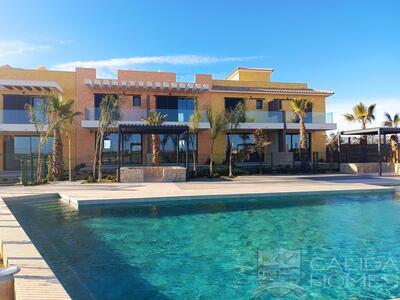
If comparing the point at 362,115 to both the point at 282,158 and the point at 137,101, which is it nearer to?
the point at 282,158

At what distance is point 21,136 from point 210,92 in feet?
46.8

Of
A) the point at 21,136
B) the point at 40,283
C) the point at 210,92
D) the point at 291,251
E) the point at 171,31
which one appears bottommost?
the point at 291,251

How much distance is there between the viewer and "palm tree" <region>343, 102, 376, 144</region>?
99.7ft

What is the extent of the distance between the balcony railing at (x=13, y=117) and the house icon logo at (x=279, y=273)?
19.6 m

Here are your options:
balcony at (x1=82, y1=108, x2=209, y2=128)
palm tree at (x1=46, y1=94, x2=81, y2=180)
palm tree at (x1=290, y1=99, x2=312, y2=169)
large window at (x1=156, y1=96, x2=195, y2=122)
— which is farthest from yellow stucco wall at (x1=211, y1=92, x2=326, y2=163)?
palm tree at (x1=46, y1=94, x2=81, y2=180)

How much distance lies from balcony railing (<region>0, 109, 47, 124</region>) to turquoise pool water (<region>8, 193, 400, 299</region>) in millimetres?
11762

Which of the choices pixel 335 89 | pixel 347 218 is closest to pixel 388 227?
pixel 347 218

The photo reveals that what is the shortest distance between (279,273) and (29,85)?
21.4m

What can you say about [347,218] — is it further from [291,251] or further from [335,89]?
[335,89]

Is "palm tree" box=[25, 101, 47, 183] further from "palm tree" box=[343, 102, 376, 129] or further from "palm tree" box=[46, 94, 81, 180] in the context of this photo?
"palm tree" box=[343, 102, 376, 129]

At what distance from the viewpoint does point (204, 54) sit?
83.8 ft

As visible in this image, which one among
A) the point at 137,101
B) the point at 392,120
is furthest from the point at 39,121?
the point at 392,120

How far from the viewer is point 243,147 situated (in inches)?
1088

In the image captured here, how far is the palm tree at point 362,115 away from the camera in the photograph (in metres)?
30.4
